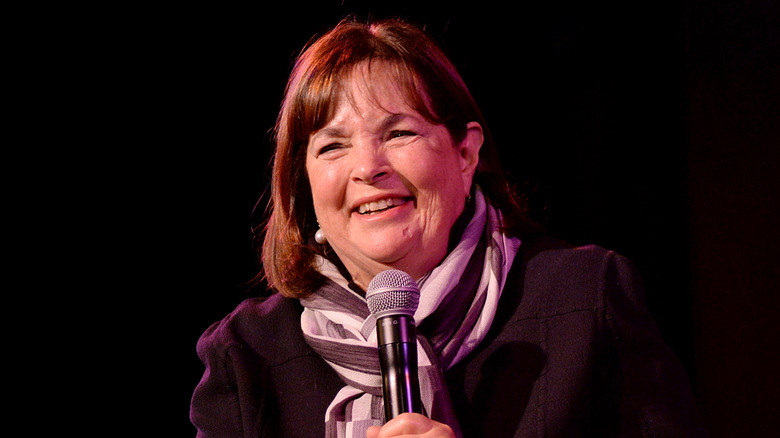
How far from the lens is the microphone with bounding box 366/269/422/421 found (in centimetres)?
110

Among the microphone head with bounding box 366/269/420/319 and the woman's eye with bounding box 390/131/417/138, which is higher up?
the woman's eye with bounding box 390/131/417/138

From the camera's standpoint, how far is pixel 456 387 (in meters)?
1.55

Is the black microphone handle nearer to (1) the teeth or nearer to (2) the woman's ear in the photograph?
(1) the teeth

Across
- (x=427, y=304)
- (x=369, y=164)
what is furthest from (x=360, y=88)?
(x=427, y=304)

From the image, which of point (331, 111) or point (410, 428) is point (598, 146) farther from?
point (410, 428)

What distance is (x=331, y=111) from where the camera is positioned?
1.60 m

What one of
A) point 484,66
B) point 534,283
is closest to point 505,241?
point 534,283

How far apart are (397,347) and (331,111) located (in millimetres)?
683

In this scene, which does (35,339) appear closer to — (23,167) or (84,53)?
(23,167)

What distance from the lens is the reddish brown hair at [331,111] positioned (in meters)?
1.62

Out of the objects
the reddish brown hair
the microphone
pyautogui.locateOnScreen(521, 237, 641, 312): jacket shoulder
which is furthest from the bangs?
the microphone

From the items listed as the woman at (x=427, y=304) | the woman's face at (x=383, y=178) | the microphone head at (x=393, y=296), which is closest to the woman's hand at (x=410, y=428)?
the microphone head at (x=393, y=296)

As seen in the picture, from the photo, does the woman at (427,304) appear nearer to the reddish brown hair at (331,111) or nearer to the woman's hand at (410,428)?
the reddish brown hair at (331,111)

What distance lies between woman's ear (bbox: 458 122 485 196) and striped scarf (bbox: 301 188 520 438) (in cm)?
11
